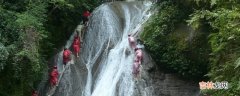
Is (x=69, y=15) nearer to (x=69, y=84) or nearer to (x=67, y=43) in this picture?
(x=67, y=43)

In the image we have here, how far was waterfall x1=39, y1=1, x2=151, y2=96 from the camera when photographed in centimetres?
1485

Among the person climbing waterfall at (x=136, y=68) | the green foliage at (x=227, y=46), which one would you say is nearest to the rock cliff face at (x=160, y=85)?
the person climbing waterfall at (x=136, y=68)

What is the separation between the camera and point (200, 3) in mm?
12688

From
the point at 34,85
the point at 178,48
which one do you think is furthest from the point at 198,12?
the point at 34,85

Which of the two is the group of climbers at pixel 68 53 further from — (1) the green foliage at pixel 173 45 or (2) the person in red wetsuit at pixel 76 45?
(1) the green foliage at pixel 173 45

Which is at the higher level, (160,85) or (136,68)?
(136,68)

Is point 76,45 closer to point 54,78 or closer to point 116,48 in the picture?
point 116,48

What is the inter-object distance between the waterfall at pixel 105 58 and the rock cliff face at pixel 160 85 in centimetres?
40

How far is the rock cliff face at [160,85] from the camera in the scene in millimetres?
13625

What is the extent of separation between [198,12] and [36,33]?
18.9 feet

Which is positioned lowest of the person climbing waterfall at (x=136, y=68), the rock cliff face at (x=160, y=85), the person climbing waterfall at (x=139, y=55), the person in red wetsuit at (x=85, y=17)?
the rock cliff face at (x=160, y=85)

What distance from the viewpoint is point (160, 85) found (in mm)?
13992

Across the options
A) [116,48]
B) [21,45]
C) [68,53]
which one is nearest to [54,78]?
[68,53]

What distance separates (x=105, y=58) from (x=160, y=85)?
3.24 meters
